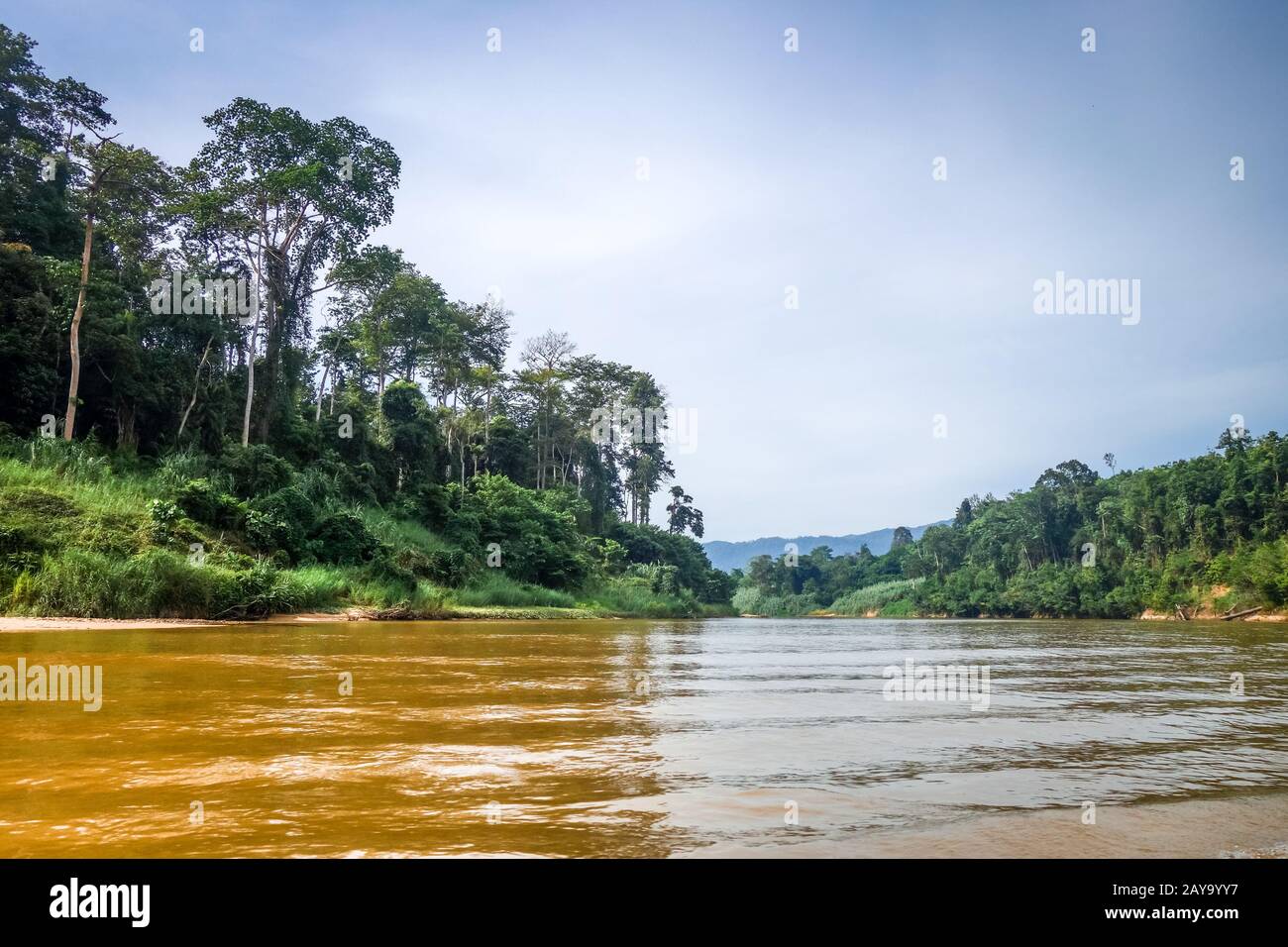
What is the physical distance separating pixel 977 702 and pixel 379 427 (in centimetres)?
3151

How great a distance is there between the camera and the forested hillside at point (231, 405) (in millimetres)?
17188

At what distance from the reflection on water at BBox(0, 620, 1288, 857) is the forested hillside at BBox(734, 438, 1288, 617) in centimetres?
4777

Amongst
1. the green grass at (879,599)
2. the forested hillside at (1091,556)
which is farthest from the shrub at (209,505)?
the green grass at (879,599)

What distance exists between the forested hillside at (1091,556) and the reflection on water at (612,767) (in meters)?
47.8

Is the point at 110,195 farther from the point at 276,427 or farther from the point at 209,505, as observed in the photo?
the point at 209,505

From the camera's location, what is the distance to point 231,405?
1117 inches

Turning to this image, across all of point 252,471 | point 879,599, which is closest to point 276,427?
point 252,471

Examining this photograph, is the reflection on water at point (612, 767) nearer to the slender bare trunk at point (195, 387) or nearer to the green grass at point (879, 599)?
the slender bare trunk at point (195, 387)

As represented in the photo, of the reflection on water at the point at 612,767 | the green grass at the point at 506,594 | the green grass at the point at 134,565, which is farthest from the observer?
the green grass at the point at 506,594

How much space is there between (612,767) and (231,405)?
29078 mm

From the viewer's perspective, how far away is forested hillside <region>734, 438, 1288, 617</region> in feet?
174

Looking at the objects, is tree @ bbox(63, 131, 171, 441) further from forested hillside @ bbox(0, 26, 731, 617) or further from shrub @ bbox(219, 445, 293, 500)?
shrub @ bbox(219, 445, 293, 500)

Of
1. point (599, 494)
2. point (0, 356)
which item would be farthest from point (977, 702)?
point (599, 494)
